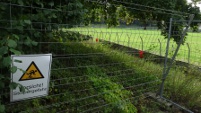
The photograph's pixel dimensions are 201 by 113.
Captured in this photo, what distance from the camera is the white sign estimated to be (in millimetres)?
2005

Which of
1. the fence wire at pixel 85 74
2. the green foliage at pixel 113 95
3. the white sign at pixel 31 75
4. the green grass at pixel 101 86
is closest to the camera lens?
the white sign at pixel 31 75

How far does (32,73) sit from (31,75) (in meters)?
0.02

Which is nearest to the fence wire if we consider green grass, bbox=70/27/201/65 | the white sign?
green grass, bbox=70/27/201/65

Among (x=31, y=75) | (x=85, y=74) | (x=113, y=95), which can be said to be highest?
(x=31, y=75)

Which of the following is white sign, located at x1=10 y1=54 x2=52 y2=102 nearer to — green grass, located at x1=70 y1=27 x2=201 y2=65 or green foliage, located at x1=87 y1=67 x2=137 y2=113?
green grass, located at x1=70 y1=27 x2=201 y2=65

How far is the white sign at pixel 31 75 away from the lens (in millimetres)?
2005

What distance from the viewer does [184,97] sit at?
4.18m

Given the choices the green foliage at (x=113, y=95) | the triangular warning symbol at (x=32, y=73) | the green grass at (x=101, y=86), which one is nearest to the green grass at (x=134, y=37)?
the green grass at (x=101, y=86)

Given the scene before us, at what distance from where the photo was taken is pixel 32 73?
212 cm

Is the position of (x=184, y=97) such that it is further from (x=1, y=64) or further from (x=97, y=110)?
(x=1, y=64)

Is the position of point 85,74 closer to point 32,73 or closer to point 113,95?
point 113,95

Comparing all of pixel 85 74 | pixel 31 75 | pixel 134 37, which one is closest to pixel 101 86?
pixel 85 74

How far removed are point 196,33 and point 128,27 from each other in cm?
224

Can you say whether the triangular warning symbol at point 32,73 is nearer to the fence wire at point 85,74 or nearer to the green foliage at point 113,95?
the fence wire at point 85,74
